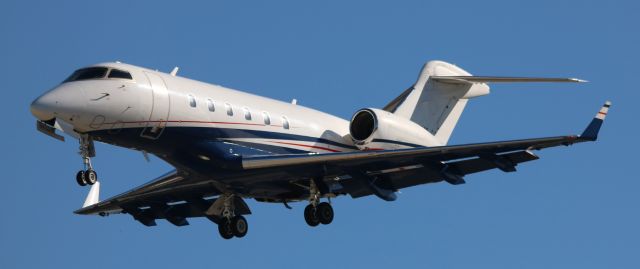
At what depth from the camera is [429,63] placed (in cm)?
2781

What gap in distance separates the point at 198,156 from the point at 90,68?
2620mm

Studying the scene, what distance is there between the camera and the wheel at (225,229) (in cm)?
2564

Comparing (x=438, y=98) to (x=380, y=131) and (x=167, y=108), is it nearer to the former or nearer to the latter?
(x=380, y=131)

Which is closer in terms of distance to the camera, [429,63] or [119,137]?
[119,137]

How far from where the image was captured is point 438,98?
27.4 metres

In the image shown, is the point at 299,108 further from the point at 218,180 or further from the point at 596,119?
the point at 596,119

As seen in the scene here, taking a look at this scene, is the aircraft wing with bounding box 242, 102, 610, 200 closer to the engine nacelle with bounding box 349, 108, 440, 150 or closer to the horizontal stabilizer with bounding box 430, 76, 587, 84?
the engine nacelle with bounding box 349, 108, 440, 150

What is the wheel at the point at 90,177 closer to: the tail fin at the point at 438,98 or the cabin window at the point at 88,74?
the cabin window at the point at 88,74

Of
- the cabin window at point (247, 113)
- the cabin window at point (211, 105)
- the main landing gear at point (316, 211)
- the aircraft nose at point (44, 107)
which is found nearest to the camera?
the aircraft nose at point (44, 107)

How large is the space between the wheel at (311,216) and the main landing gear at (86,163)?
4989mm

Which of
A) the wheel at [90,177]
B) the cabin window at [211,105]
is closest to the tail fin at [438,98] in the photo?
the cabin window at [211,105]

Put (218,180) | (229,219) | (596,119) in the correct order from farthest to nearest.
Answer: (229,219)
(218,180)
(596,119)

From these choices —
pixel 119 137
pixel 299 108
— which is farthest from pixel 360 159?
pixel 119 137

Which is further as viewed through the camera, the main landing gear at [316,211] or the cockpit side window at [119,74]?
the main landing gear at [316,211]
